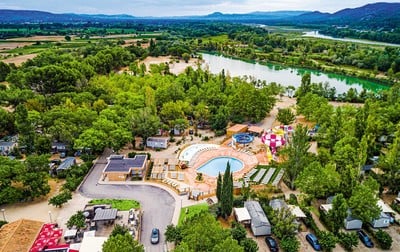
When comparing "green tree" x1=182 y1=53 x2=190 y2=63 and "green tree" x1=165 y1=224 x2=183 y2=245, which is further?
"green tree" x1=182 y1=53 x2=190 y2=63

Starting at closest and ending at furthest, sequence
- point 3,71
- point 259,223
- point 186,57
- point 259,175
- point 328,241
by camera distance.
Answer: point 328,241 < point 259,223 < point 259,175 < point 3,71 < point 186,57

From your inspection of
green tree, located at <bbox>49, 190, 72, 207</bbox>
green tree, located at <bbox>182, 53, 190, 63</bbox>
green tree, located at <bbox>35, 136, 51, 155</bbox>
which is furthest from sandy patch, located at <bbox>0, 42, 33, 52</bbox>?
green tree, located at <bbox>49, 190, 72, 207</bbox>

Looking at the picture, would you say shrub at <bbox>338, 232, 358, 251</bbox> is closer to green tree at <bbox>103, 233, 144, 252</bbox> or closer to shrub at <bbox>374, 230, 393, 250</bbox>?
shrub at <bbox>374, 230, 393, 250</bbox>

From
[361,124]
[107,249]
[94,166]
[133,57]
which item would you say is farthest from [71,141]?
[133,57]

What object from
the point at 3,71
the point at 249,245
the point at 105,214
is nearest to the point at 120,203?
the point at 105,214

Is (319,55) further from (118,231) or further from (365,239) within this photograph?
(118,231)

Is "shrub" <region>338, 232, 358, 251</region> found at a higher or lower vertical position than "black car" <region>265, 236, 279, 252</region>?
higher
